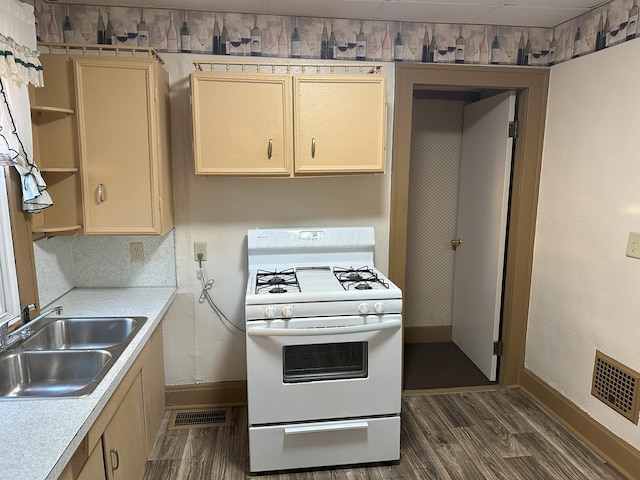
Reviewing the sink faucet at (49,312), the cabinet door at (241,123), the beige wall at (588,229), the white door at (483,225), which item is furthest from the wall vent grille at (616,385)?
the sink faucet at (49,312)

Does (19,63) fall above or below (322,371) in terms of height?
above

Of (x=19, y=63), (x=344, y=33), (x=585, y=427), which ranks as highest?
(x=344, y=33)

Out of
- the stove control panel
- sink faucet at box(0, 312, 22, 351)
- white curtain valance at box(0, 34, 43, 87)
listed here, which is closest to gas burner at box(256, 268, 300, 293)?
the stove control panel

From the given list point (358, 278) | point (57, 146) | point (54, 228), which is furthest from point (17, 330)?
point (358, 278)

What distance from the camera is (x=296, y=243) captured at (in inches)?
101

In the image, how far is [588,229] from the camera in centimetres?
237

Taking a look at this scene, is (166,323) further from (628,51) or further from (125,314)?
(628,51)

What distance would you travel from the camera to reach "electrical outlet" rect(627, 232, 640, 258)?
6.76 ft

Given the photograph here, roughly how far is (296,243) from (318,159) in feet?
1.76

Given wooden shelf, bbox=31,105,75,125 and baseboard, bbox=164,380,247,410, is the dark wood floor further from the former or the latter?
wooden shelf, bbox=31,105,75,125

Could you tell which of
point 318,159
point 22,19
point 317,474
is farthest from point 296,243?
point 22,19

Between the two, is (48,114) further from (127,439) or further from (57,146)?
(127,439)

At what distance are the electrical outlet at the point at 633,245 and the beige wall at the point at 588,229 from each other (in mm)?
31

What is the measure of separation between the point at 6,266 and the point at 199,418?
1398mm
